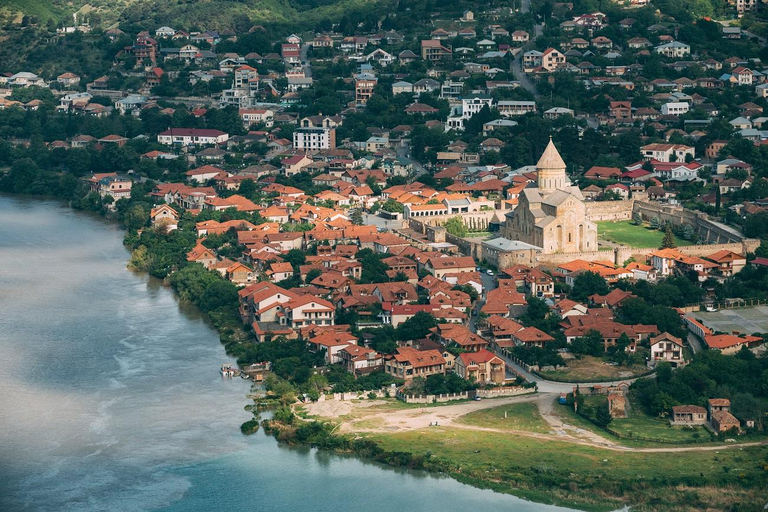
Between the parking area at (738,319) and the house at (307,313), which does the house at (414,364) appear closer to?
the house at (307,313)

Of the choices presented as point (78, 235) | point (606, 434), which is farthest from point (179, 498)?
point (78, 235)

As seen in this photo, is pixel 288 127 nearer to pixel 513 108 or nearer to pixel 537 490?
pixel 513 108

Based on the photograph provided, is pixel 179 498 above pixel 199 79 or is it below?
below

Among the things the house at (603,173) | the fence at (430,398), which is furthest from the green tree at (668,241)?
the fence at (430,398)

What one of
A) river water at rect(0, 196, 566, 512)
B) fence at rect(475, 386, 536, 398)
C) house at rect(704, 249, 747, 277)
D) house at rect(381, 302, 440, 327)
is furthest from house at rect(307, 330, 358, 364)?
house at rect(704, 249, 747, 277)

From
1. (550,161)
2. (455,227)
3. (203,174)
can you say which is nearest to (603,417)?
(550,161)

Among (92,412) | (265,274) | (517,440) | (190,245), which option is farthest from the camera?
(190,245)
